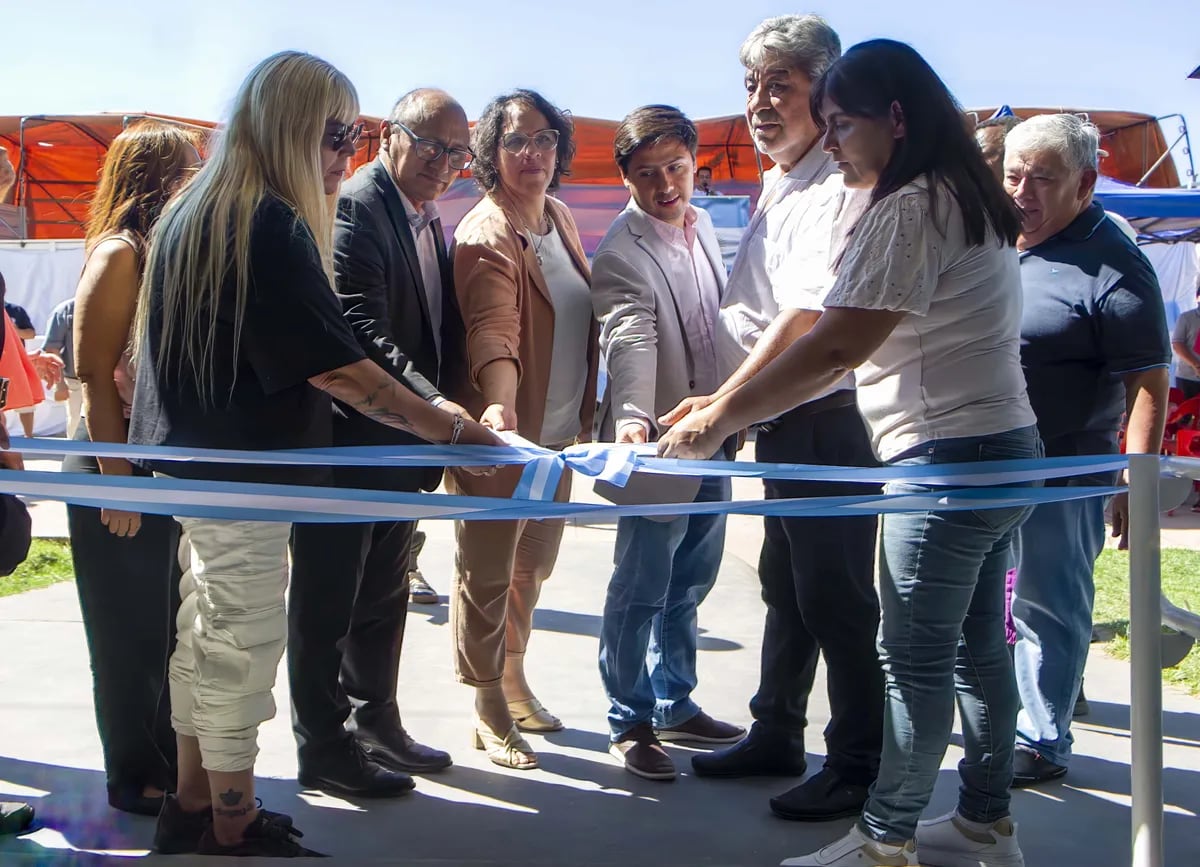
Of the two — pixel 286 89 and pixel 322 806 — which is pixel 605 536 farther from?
pixel 286 89

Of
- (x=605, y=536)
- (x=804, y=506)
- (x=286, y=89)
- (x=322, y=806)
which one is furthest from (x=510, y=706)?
(x=605, y=536)

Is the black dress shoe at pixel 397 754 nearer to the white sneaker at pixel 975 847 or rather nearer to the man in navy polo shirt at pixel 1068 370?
the white sneaker at pixel 975 847

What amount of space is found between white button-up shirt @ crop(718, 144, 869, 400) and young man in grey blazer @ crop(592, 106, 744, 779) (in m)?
0.14

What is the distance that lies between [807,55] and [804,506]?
1.37 metres

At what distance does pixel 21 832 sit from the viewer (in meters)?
2.90

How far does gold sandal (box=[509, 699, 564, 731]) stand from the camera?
3.82 meters

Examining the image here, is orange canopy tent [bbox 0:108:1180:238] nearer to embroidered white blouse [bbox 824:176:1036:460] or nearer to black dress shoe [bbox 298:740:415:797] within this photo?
black dress shoe [bbox 298:740:415:797]

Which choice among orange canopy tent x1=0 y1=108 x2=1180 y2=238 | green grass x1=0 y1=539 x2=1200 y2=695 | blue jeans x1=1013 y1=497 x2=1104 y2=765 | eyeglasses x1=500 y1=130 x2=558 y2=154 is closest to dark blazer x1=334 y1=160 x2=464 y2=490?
eyeglasses x1=500 y1=130 x2=558 y2=154

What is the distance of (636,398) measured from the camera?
3.28 metres

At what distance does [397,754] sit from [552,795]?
0.49 metres

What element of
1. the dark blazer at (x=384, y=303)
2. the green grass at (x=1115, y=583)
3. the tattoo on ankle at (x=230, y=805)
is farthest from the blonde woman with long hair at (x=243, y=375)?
the green grass at (x=1115, y=583)

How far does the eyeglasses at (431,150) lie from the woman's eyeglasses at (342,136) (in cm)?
47

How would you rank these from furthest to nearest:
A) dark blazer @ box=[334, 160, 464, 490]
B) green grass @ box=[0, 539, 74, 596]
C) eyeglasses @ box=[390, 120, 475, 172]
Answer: green grass @ box=[0, 539, 74, 596], eyeglasses @ box=[390, 120, 475, 172], dark blazer @ box=[334, 160, 464, 490]

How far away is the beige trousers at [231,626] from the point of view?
2.53m
